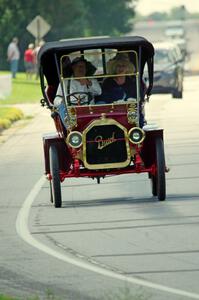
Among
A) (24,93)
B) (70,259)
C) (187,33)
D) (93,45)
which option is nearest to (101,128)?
(93,45)

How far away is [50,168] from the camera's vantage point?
16.2 meters

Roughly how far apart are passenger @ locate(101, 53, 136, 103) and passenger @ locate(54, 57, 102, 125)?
12 cm

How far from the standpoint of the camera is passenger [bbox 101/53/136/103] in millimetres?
16703

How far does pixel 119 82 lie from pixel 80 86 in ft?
1.60

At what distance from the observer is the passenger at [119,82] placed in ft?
54.8

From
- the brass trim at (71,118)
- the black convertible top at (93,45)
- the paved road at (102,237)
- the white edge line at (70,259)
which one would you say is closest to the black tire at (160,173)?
the paved road at (102,237)

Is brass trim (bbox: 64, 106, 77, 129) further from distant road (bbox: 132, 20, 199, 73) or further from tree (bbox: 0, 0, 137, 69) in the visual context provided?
distant road (bbox: 132, 20, 199, 73)

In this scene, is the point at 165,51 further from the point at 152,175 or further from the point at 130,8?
the point at 130,8

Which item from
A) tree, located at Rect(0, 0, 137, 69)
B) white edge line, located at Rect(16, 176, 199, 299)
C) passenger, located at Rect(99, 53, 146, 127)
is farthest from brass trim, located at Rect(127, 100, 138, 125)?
tree, located at Rect(0, 0, 137, 69)

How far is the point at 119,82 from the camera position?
16.8m

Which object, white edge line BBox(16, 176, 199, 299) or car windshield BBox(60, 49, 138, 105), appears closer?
white edge line BBox(16, 176, 199, 299)

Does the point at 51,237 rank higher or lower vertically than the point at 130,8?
higher

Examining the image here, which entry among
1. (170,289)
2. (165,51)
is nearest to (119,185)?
(170,289)

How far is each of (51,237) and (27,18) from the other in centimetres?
6432
